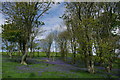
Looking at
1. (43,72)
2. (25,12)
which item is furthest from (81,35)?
(25,12)

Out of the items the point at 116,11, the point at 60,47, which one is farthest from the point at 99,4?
the point at 60,47

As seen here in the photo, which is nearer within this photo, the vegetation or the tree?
the vegetation

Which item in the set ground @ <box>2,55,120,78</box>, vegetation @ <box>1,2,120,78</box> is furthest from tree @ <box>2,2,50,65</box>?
ground @ <box>2,55,120,78</box>

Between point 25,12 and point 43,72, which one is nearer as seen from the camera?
point 43,72

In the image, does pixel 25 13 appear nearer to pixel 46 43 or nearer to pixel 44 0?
pixel 44 0

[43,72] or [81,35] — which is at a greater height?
[81,35]

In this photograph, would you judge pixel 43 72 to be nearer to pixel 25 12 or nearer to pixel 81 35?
pixel 81 35

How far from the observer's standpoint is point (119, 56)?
20.6 metres

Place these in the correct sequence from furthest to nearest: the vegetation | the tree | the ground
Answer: the tree, the vegetation, the ground

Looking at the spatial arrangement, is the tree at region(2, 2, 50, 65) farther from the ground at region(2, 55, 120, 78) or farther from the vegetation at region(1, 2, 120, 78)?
the ground at region(2, 55, 120, 78)

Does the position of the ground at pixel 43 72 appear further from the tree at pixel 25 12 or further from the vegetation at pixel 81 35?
the tree at pixel 25 12

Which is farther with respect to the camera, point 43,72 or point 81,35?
point 81,35

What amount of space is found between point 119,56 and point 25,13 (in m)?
16.7

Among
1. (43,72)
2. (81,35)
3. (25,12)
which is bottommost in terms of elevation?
(43,72)
